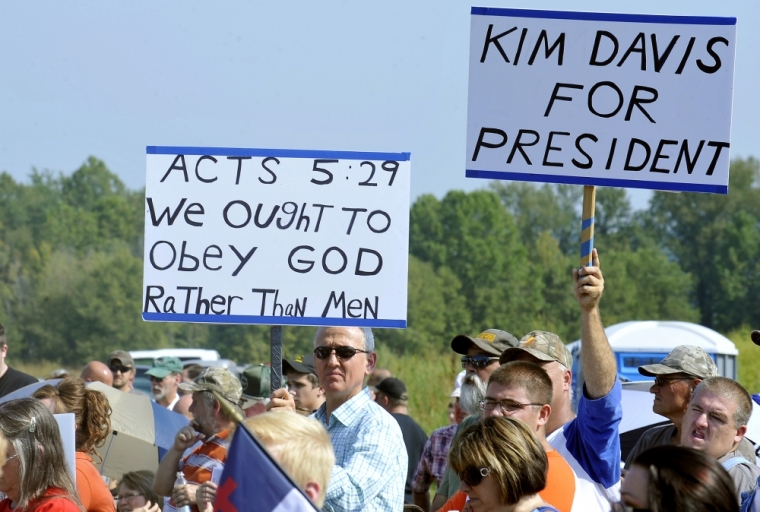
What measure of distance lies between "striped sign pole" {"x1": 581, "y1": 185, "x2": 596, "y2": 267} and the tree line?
55.5 m

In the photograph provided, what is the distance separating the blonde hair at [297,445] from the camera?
10.3 ft

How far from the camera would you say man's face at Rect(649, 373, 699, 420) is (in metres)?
5.74

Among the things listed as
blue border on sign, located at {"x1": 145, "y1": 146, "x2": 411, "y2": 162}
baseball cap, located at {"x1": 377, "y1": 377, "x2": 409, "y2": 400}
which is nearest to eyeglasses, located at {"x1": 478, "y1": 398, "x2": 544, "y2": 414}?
blue border on sign, located at {"x1": 145, "y1": 146, "x2": 411, "y2": 162}

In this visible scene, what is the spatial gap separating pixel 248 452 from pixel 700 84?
8.83 feet

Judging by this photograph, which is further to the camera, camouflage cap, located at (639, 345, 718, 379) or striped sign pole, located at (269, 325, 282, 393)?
camouflage cap, located at (639, 345, 718, 379)

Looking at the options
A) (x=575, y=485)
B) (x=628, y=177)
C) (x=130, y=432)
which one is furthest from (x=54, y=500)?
(x=130, y=432)

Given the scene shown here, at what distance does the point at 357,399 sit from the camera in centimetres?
445

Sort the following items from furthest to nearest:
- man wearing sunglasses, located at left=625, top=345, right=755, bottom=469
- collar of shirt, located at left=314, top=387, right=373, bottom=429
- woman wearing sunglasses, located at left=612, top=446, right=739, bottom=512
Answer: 1. man wearing sunglasses, located at left=625, top=345, right=755, bottom=469
2. collar of shirt, located at left=314, top=387, right=373, bottom=429
3. woman wearing sunglasses, located at left=612, top=446, right=739, bottom=512

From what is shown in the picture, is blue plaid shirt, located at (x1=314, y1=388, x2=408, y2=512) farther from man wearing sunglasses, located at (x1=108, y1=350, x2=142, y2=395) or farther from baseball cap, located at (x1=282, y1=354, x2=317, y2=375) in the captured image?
man wearing sunglasses, located at (x1=108, y1=350, x2=142, y2=395)

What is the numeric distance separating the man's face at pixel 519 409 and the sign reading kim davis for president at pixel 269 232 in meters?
1.10

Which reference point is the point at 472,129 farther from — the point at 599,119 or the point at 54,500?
the point at 54,500

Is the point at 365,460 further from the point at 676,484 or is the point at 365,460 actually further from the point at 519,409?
the point at 676,484

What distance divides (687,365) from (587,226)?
1634mm

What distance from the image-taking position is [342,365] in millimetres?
4582
